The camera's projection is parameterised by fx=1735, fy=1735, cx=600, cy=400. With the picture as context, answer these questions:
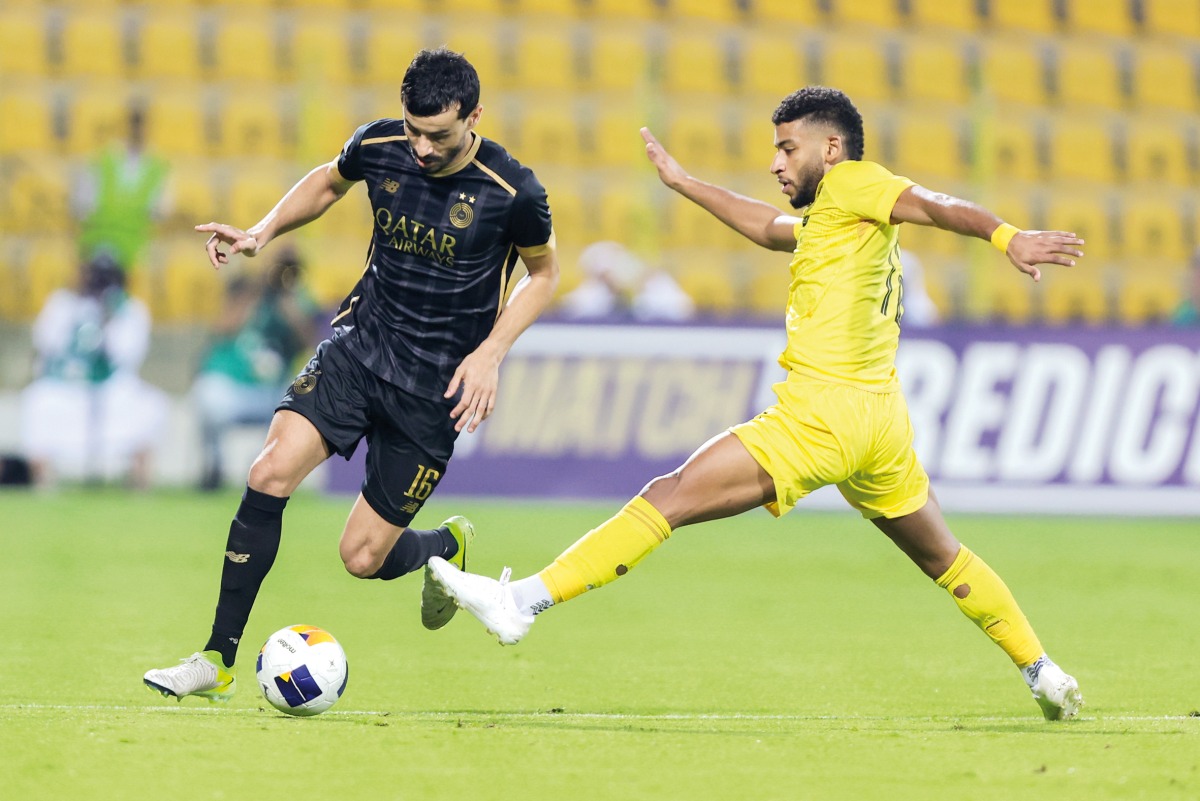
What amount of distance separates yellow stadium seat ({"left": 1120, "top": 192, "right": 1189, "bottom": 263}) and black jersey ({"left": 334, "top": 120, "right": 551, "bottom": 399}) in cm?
1169

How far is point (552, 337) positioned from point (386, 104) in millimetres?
3984

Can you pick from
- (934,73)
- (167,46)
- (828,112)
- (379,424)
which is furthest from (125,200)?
(828,112)

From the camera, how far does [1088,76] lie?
16812 millimetres

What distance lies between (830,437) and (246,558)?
1.82m

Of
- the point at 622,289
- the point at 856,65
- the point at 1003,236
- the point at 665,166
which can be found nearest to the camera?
the point at 1003,236

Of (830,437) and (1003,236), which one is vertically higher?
(1003,236)

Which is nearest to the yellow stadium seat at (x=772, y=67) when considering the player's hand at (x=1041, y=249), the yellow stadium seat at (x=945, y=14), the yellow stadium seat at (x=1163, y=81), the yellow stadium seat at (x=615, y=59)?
the yellow stadium seat at (x=615, y=59)

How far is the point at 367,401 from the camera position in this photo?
18.4 feet

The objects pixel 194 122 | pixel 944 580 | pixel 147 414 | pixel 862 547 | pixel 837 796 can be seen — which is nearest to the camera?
pixel 837 796

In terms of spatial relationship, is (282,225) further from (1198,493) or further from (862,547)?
(1198,493)

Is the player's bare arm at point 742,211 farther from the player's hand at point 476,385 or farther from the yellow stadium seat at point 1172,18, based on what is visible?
the yellow stadium seat at point 1172,18

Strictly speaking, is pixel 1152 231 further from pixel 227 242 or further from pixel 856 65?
pixel 227 242

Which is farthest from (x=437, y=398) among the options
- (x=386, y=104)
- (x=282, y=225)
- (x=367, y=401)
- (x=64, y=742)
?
(x=386, y=104)

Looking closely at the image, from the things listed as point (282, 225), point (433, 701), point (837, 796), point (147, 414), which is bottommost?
point (147, 414)
